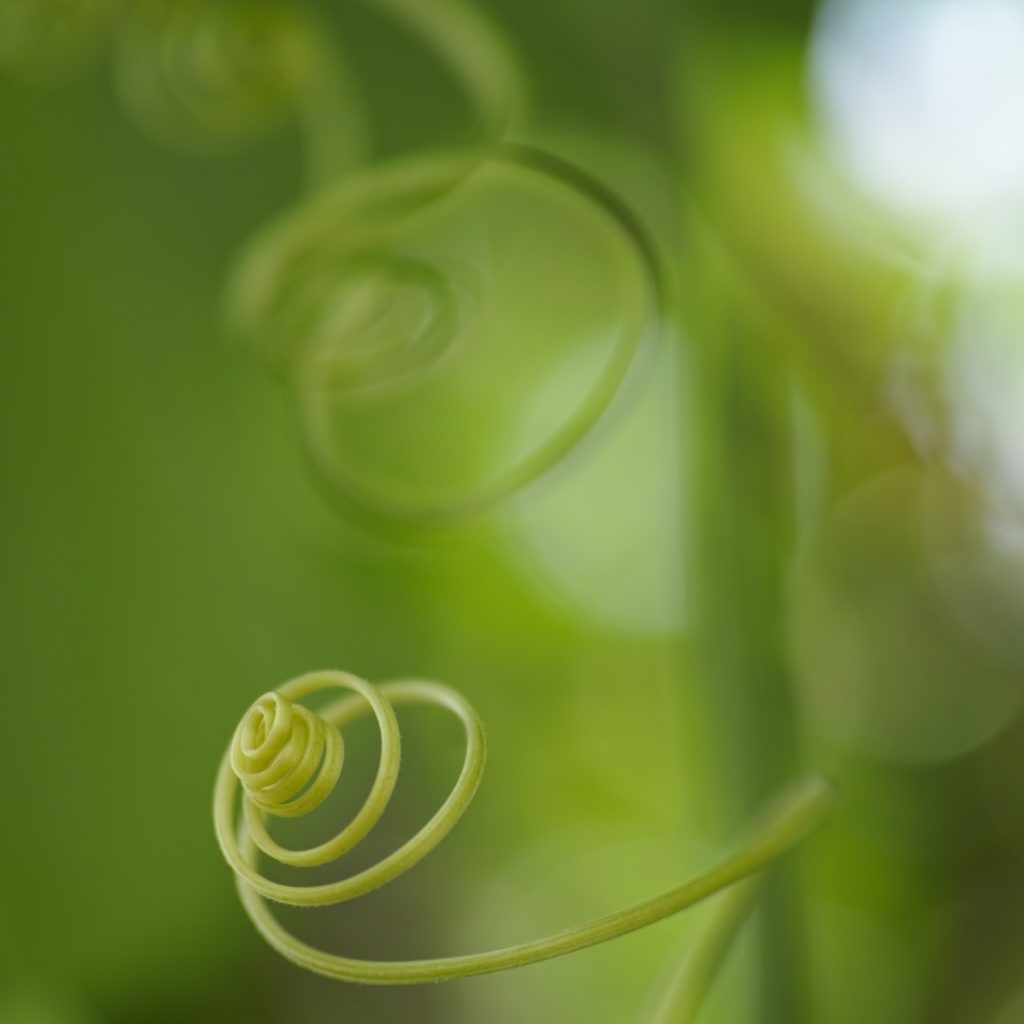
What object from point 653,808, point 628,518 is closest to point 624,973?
point 653,808

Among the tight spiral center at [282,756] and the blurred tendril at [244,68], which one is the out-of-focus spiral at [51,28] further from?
the tight spiral center at [282,756]

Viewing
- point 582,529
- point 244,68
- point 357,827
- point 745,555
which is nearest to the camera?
point 357,827

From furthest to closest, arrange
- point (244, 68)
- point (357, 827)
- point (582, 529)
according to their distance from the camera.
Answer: point (582, 529), point (244, 68), point (357, 827)

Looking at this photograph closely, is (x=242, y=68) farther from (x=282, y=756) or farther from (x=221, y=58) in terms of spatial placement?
(x=282, y=756)

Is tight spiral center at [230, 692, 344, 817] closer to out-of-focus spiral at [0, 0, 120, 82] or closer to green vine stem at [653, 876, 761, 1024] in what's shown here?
green vine stem at [653, 876, 761, 1024]

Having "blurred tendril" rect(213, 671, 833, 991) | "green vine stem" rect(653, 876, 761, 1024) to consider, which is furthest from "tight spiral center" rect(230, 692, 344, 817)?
"green vine stem" rect(653, 876, 761, 1024)

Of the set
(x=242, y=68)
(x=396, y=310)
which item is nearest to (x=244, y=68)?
(x=242, y=68)
